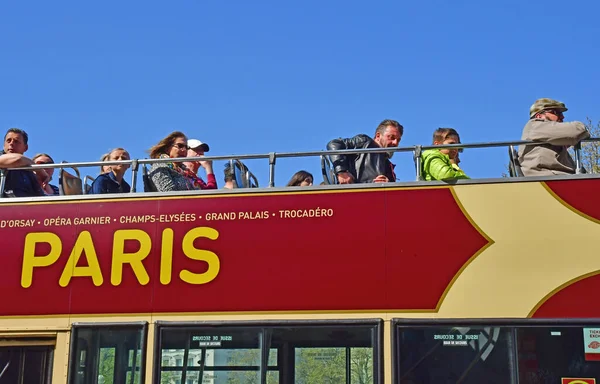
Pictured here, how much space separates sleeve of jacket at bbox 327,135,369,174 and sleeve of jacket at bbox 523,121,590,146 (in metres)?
1.66

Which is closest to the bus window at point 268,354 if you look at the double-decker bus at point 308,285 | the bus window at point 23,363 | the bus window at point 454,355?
the double-decker bus at point 308,285

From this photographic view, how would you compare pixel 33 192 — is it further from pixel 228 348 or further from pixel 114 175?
pixel 228 348

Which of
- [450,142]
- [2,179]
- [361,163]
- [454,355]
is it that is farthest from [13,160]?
[454,355]

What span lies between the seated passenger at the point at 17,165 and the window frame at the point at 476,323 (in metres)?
4.13

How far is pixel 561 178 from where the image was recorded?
718 cm

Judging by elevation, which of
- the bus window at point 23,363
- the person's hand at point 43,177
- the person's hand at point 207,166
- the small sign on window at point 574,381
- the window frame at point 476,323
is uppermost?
the person's hand at point 43,177

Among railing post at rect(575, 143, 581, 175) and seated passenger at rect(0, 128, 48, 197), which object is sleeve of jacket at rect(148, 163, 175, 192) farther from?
railing post at rect(575, 143, 581, 175)

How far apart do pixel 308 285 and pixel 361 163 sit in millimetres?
1377

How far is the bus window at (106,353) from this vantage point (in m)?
7.62

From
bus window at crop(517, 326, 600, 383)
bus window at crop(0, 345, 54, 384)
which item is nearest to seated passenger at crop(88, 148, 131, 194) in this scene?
bus window at crop(0, 345, 54, 384)

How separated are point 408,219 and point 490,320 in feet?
3.72

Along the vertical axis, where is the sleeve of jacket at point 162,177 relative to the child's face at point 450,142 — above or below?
below

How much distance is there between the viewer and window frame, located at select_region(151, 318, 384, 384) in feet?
23.4

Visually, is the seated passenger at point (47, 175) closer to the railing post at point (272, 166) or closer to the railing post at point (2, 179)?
the railing post at point (2, 179)
